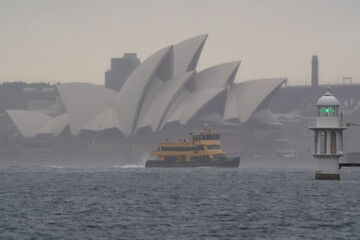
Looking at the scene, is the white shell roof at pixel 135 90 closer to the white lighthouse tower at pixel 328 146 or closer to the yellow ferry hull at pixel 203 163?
the yellow ferry hull at pixel 203 163

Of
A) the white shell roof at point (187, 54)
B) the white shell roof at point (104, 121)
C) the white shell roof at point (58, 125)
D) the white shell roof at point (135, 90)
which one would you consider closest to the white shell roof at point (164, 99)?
the white shell roof at point (135, 90)

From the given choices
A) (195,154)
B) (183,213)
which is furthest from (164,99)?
(183,213)

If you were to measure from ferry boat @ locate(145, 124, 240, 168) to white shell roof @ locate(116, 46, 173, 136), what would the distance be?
33.7m

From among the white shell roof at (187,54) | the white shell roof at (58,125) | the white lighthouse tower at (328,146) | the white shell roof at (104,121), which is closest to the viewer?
the white lighthouse tower at (328,146)

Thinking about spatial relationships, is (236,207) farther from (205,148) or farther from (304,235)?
(205,148)

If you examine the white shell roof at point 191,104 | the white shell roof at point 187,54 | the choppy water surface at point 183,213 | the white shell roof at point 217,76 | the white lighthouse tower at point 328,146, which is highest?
the white shell roof at point 187,54

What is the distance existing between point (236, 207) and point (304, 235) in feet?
46.0

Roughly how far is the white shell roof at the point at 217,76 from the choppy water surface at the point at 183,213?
4046 inches

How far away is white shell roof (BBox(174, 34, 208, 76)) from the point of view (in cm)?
17262

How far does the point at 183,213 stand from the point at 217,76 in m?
130

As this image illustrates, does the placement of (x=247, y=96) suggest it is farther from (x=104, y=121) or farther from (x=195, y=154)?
(x=195, y=154)

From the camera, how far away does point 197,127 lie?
184500mm

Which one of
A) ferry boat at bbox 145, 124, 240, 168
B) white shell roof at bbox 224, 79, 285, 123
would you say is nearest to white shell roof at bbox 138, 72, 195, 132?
white shell roof at bbox 224, 79, 285, 123

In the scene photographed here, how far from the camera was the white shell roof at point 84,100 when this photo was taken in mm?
186438
